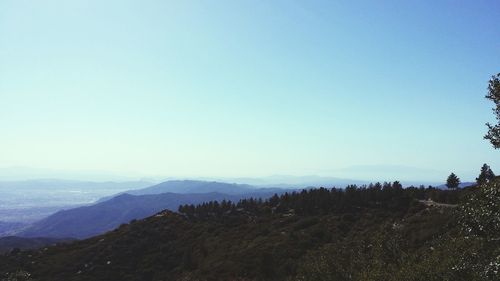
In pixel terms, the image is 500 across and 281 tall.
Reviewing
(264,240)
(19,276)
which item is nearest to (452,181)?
(264,240)

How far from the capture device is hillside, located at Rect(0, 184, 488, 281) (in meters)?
45.8

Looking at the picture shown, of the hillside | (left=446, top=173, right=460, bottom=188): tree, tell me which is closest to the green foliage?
the hillside

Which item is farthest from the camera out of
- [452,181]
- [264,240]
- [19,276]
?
[452,181]

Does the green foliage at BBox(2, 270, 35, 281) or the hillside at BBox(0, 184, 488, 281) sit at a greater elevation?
the hillside at BBox(0, 184, 488, 281)

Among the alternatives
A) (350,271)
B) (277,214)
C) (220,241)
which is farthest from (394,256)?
(277,214)

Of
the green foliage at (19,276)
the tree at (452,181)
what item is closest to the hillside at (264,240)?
the green foliage at (19,276)

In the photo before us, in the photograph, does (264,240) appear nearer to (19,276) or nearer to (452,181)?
(19,276)

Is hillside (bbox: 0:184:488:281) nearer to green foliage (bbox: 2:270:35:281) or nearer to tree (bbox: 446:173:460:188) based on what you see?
green foliage (bbox: 2:270:35:281)

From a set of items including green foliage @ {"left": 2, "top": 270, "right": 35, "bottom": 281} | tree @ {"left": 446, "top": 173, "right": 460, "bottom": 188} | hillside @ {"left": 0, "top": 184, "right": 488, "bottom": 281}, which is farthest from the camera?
tree @ {"left": 446, "top": 173, "right": 460, "bottom": 188}

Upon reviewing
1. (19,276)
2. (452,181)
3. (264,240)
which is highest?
(452,181)

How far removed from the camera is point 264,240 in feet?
220

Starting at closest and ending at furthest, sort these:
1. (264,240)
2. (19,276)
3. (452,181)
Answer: (264,240) → (19,276) → (452,181)

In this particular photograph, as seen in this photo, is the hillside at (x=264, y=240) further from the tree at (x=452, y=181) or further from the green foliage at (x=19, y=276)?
the tree at (x=452, y=181)

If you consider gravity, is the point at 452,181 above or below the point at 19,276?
above
